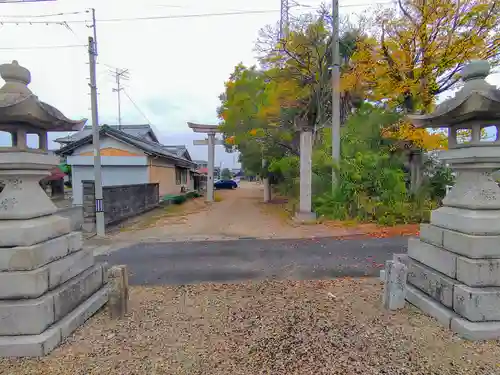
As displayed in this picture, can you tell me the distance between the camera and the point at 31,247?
3229mm

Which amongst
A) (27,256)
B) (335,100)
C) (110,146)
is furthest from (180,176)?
(27,256)

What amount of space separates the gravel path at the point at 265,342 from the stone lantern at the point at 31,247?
22 centimetres

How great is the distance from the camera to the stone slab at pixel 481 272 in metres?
3.26

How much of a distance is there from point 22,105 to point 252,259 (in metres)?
5.18

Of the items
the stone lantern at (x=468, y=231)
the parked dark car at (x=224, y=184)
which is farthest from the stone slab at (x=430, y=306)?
the parked dark car at (x=224, y=184)

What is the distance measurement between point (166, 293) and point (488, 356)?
14.1 feet

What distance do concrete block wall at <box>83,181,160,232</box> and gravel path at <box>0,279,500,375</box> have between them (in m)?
7.12

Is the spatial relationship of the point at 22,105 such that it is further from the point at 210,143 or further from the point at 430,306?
the point at 210,143

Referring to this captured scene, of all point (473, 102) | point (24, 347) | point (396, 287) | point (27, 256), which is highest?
point (473, 102)

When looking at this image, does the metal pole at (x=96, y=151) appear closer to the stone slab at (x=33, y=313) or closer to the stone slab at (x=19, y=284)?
the stone slab at (x=33, y=313)

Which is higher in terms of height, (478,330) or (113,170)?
(113,170)

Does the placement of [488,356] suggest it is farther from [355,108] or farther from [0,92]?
[355,108]

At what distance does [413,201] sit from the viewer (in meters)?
11.7

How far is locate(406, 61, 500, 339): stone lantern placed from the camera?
10.7 feet
